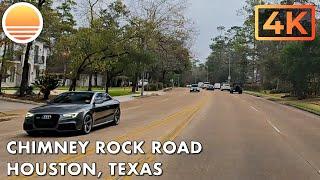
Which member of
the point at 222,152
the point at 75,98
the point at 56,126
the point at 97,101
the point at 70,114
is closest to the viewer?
the point at 222,152

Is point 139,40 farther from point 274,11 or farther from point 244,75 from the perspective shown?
point 244,75

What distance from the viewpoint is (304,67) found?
5109 centimetres

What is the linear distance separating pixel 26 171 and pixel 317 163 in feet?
20.8

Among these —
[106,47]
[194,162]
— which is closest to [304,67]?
[106,47]

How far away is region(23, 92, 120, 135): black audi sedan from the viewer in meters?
15.3

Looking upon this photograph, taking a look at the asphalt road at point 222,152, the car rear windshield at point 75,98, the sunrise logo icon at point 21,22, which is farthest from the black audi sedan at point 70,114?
the sunrise logo icon at point 21,22

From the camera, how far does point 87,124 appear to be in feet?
53.4

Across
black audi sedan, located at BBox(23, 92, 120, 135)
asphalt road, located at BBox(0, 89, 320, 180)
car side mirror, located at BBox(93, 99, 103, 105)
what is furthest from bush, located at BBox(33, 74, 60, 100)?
car side mirror, located at BBox(93, 99, 103, 105)

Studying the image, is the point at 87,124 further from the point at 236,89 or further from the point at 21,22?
the point at 236,89

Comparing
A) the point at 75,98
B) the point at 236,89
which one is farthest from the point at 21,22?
the point at 236,89

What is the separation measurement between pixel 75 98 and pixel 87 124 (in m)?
1.64

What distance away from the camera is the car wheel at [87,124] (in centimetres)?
1595

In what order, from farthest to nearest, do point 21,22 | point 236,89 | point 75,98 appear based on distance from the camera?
point 236,89 < point 21,22 < point 75,98

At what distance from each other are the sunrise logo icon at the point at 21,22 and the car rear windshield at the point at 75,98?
11.9 m
